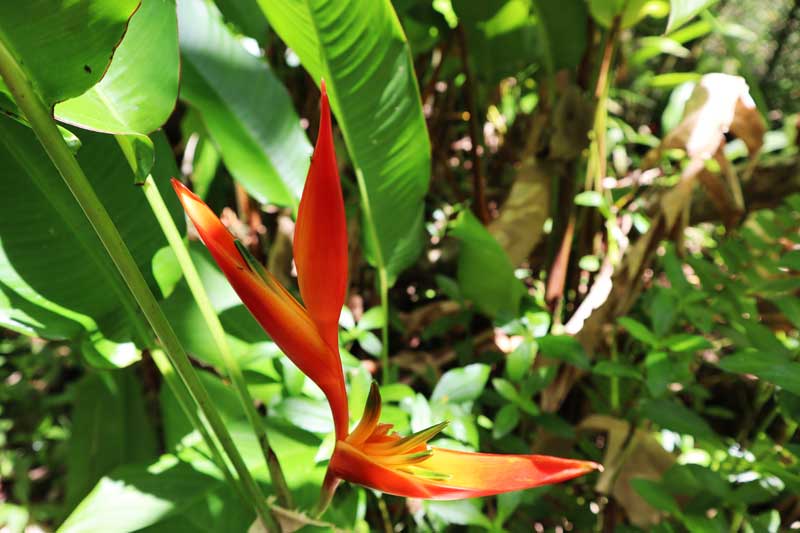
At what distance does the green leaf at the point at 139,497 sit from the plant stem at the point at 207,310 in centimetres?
9

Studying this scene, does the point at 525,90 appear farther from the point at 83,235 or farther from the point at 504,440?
the point at 83,235

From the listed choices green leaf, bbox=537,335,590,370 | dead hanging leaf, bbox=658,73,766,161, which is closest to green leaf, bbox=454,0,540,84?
dead hanging leaf, bbox=658,73,766,161

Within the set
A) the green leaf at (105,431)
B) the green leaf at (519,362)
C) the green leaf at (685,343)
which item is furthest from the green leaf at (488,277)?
the green leaf at (105,431)

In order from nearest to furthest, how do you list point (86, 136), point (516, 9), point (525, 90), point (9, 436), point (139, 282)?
point (139, 282), point (86, 136), point (516, 9), point (525, 90), point (9, 436)

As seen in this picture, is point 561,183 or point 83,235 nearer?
point 83,235

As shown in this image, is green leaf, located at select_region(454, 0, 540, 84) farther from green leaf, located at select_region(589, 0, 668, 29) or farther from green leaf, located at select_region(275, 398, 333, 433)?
green leaf, located at select_region(275, 398, 333, 433)

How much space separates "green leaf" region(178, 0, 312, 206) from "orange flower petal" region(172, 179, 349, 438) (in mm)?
324

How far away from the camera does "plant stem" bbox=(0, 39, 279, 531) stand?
25cm

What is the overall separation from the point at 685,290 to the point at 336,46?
413mm

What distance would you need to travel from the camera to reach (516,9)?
70cm

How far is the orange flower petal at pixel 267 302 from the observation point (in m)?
0.25

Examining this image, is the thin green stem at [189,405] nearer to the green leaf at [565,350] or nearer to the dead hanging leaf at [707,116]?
the green leaf at [565,350]

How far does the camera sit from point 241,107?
0.56m

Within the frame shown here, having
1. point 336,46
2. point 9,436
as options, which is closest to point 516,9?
point 336,46
